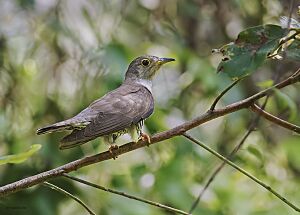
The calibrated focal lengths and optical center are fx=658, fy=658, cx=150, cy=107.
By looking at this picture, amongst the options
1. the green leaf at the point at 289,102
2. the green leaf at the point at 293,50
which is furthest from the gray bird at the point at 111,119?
the green leaf at the point at 293,50

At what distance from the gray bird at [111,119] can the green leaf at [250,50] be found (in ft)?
2.02

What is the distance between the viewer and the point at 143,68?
4578 millimetres

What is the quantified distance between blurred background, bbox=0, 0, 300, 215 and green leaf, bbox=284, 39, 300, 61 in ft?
5.22

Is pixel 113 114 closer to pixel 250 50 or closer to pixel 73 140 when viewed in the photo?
pixel 73 140

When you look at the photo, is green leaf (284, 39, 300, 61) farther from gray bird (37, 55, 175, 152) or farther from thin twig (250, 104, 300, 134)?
gray bird (37, 55, 175, 152)

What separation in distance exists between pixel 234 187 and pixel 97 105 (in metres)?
1.46

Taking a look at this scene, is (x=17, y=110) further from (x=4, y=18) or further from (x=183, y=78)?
(x=183, y=78)

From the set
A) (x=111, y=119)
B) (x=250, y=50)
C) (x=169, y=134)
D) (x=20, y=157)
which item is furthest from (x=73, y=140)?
(x=250, y=50)

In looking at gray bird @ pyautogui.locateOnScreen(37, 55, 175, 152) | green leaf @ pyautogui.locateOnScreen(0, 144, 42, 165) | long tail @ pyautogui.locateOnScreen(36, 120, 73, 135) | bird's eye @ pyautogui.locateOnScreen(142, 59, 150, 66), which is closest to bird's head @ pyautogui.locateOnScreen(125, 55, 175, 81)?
bird's eye @ pyautogui.locateOnScreen(142, 59, 150, 66)

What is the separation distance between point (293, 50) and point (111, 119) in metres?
1.12

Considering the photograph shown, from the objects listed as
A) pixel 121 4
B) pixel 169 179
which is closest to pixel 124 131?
pixel 169 179

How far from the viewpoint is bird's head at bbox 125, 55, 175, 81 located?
4.55 meters

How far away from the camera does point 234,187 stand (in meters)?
4.47

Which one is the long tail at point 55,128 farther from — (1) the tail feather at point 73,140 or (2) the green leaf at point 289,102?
(2) the green leaf at point 289,102
